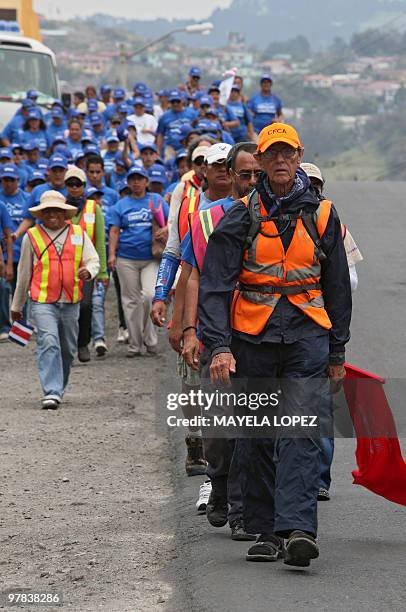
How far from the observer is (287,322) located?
288 inches

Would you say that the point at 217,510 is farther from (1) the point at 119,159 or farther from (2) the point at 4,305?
(1) the point at 119,159

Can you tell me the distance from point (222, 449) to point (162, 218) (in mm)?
7861

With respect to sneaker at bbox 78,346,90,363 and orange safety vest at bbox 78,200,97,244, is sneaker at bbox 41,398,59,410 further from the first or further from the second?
sneaker at bbox 78,346,90,363

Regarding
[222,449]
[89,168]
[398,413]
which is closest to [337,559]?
[222,449]

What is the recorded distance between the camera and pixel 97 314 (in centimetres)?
1623

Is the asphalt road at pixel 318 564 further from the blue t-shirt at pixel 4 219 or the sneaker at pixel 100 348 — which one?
the blue t-shirt at pixel 4 219

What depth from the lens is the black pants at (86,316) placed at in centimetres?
1453

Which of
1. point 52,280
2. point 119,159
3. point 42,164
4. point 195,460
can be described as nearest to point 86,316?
point 52,280

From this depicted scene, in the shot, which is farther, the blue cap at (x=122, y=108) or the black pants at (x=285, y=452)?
the blue cap at (x=122, y=108)

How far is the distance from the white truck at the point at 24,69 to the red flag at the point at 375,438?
21286 millimetres

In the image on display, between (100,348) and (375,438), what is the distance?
8.03m

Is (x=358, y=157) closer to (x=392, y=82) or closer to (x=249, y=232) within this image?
(x=392, y=82)

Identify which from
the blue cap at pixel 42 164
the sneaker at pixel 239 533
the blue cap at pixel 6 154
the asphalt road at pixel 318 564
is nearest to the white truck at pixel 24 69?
the blue cap at pixel 42 164

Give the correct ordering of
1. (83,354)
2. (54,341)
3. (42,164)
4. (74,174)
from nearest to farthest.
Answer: (54,341)
(74,174)
(83,354)
(42,164)
